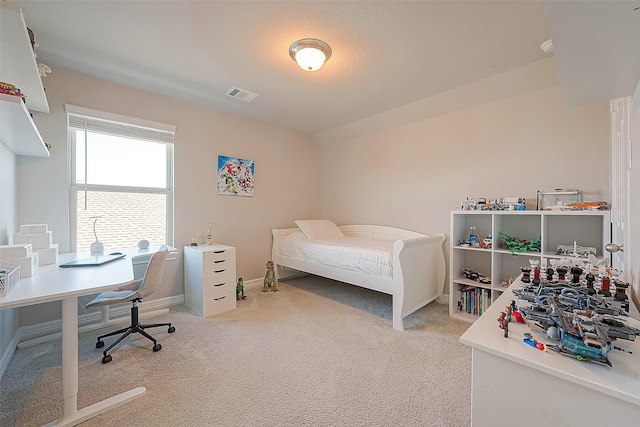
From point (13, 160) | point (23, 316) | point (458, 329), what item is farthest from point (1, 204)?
point (458, 329)

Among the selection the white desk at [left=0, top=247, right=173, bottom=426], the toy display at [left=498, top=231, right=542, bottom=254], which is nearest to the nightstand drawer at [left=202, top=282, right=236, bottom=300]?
the white desk at [left=0, top=247, right=173, bottom=426]

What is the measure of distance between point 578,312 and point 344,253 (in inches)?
83.9

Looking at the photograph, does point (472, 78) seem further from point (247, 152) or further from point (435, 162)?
point (247, 152)

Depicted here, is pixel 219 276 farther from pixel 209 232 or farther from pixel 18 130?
pixel 18 130

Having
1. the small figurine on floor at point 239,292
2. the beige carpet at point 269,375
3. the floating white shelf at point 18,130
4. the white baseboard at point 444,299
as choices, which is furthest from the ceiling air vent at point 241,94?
the white baseboard at point 444,299

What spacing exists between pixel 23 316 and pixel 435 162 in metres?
→ 4.33

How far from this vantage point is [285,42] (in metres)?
1.98

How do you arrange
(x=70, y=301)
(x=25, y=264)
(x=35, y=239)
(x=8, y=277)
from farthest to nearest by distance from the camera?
(x=35, y=239) → (x=25, y=264) → (x=70, y=301) → (x=8, y=277)

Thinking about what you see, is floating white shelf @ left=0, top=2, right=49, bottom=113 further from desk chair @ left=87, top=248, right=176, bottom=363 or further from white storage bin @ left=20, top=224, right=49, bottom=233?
desk chair @ left=87, top=248, right=176, bottom=363

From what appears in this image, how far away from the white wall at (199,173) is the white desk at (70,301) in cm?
119

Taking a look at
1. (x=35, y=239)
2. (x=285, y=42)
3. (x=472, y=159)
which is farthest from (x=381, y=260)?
(x=35, y=239)

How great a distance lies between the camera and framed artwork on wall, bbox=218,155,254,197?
340 cm

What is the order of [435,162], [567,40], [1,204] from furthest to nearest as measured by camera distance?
1. [435,162]
2. [1,204]
3. [567,40]

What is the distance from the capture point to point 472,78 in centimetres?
248
